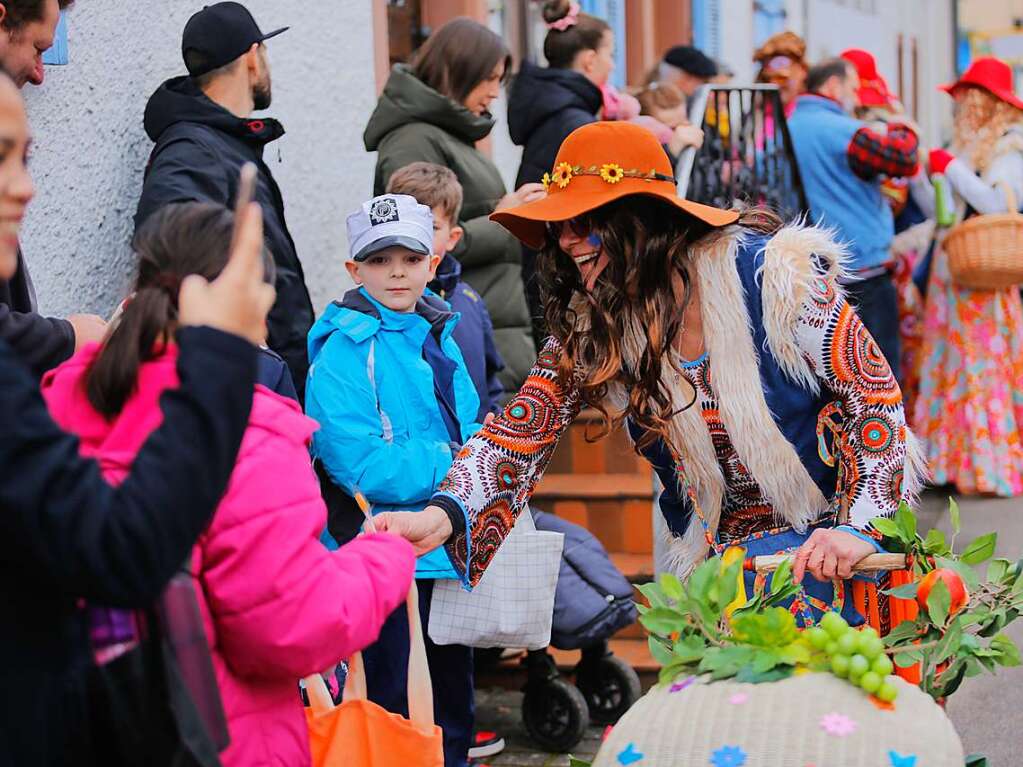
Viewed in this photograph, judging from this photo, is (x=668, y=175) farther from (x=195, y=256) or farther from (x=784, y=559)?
(x=195, y=256)

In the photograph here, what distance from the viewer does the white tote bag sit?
156 inches

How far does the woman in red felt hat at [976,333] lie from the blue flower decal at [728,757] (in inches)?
254

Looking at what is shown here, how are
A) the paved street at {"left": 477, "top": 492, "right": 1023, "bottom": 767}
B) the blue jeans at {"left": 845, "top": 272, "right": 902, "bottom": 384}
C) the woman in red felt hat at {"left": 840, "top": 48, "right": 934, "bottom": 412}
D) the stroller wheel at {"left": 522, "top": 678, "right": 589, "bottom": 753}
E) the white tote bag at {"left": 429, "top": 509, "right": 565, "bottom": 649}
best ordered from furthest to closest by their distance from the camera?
the woman in red felt hat at {"left": 840, "top": 48, "right": 934, "bottom": 412} < the blue jeans at {"left": 845, "top": 272, "right": 902, "bottom": 384} < the stroller wheel at {"left": 522, "top": 678, "right": 589, "bottom": 753} < the paved street at {"left": 477, "top": 492, "right": 1023, "bottom": 767} < the white tote bag at {"left": 429, "top": 509, "right": 565, "bottom": 649}

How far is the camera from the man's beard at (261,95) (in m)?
4.58

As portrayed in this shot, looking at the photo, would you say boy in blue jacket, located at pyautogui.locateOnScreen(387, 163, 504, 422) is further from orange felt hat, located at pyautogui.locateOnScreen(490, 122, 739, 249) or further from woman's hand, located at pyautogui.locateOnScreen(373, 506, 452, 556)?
woman's hand, located at pyautogui.locateOnScreen(373, 506, 452, 556)

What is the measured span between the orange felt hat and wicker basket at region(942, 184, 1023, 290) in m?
5.08

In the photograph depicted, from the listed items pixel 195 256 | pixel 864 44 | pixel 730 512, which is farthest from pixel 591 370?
pixel 864 44

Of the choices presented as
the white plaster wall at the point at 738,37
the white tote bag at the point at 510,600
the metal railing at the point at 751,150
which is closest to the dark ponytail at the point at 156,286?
the white tote bag at the point at 510,600

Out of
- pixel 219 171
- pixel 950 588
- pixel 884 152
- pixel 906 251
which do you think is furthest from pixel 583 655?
pixel 906 251

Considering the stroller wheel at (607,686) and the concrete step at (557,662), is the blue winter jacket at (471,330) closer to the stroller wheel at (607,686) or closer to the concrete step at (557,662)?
the stroller wheel at (607,686)

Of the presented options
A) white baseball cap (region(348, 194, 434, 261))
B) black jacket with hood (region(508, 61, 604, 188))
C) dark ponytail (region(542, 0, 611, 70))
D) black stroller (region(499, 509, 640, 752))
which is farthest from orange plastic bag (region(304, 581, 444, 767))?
dark ponytail (region(542, 0, 611, 70))

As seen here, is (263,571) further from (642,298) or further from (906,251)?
(906,251)

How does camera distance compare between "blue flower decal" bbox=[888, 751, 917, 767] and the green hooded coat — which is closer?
"blue flower decal" bbox=[888, 751, 917, 767]

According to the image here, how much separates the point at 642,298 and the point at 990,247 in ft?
17.2
